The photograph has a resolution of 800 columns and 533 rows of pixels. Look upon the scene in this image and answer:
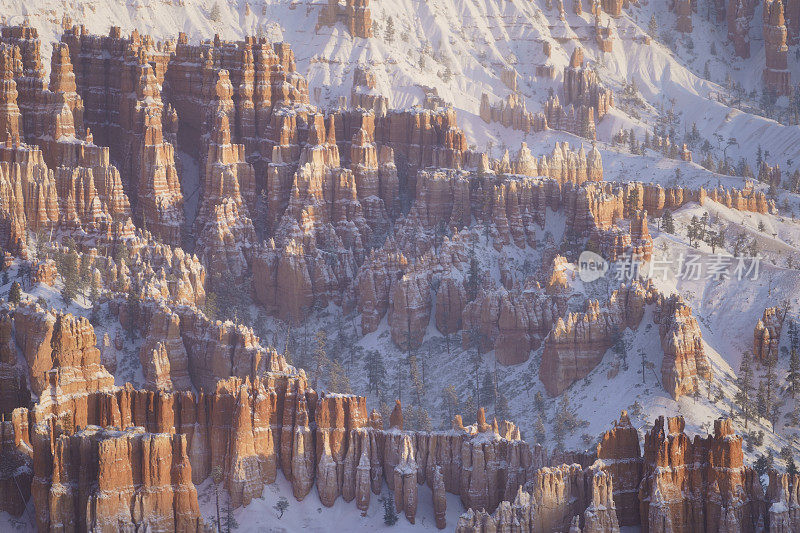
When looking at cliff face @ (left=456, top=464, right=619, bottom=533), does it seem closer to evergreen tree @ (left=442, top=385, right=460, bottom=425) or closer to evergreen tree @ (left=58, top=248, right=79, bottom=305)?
evergreen tree @ (left=442, top=385, right=460, bottom=425)

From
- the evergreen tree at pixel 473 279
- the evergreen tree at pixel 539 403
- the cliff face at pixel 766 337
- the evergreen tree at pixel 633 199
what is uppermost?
the evergreen tree at pixel 633 199

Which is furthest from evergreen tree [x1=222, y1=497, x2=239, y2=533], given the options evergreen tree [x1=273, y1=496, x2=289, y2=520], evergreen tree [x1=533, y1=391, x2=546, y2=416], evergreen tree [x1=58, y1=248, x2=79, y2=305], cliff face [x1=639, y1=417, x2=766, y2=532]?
evergreen tree [x1=58, y1=248, x2=79, y2=305]

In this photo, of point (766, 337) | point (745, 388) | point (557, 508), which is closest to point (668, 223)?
point (766, 337)

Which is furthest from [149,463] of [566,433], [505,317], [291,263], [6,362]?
[291,263]

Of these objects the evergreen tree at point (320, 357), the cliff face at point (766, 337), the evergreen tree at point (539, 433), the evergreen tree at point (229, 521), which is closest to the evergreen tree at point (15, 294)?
the evergreen tree at point (320, 357)

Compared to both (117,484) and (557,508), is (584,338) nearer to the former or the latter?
(557,508)

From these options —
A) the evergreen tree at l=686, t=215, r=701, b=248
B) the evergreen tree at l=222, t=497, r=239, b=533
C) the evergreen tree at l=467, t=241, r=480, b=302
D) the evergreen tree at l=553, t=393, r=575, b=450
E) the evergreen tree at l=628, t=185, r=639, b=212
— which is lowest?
the evergreen tree at l=222, t=497, r=239, b=533

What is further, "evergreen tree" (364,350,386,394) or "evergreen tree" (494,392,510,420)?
"evergreen tree" (364,350,386,394)

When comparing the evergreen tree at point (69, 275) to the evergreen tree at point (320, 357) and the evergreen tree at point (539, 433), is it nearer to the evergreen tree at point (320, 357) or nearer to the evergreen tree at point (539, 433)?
the evergreen tree at point (320, 357)

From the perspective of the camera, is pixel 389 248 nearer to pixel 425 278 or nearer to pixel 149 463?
pixel 425 278
